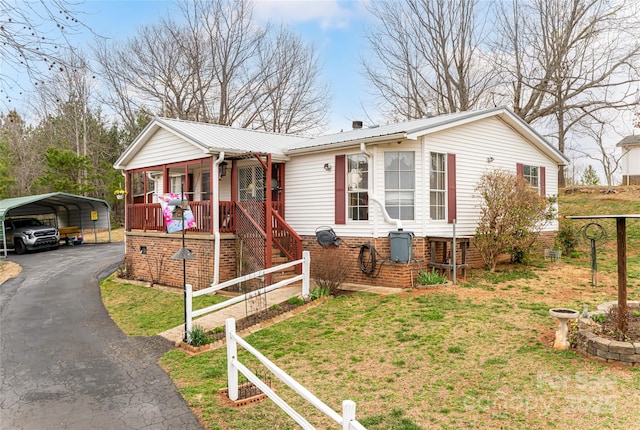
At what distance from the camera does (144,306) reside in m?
11.4

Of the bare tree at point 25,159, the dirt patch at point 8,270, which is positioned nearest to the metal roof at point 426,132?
the dirt patch at point 8,270

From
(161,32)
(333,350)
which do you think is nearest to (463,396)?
(333,350)

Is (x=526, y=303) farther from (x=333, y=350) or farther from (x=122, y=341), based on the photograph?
(x=122, y=341)

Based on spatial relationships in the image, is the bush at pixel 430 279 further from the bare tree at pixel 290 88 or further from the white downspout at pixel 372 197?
the bare tree at pixel 290 88

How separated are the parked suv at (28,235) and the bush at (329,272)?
18041 mm

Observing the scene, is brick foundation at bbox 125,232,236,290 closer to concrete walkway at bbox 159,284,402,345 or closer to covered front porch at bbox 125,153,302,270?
covered front porch at bbox 125,153,302,270

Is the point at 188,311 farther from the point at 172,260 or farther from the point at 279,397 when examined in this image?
the point at 172,260

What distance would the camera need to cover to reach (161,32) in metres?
31.7

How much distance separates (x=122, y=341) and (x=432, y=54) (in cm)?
2334

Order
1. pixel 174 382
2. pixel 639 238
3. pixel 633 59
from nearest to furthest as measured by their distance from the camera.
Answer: pixel 174 382 < pixel 639 238 < pixel 633 59

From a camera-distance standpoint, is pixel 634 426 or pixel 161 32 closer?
pixel 634 426

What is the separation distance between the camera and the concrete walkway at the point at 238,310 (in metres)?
8.70

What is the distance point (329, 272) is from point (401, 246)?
1.78 meters

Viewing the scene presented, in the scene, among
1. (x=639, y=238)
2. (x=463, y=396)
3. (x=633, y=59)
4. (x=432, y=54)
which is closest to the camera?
(x=463, y=396)
